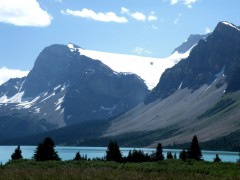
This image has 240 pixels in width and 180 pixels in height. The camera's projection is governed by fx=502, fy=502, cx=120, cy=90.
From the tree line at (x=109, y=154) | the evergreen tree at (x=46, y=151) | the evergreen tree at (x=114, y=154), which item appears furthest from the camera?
the evergreen tree at (x=114, y=154)

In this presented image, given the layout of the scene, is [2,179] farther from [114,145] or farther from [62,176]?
[114,145]

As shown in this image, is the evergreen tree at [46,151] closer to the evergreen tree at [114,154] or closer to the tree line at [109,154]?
the tree line at [109,154]

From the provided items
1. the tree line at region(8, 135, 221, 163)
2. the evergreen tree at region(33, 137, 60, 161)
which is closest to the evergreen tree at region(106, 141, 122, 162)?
the tree line at region(8, 135, 221, 163)

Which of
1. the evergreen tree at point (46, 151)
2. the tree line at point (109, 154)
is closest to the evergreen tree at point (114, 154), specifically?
the tree line at point (109, 154)

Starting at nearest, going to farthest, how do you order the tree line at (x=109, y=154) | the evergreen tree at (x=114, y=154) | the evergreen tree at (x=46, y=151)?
the evergreen tree at (x=46, y=151) < the tree line at (x=109, y=154) < the evergreen tree at (x=114, y=154)

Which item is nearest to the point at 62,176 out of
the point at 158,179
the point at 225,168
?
the point at 158,179

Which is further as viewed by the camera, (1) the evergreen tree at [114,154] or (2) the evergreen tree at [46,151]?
(1) the evergreen tree at [114,154]

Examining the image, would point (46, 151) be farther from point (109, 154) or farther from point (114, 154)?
point (109, 154)

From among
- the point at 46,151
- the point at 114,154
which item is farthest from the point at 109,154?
the point at 46,151

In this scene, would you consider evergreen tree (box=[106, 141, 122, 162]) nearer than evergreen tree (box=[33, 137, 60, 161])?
No

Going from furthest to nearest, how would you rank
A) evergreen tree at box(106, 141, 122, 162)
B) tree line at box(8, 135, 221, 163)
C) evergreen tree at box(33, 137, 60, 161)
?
evergreen tree at box(106, 141, 122, 162), tree line at box(8, 135, 221, 163), evergreen tree at box(33, 137, 60, 161)

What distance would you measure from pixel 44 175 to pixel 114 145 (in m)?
54.6

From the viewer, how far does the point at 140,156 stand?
3418 inches

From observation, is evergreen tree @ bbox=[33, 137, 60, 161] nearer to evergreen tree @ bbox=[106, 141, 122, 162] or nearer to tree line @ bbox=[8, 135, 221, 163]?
tree line @ bbox=[8, 135, 221, 163]
